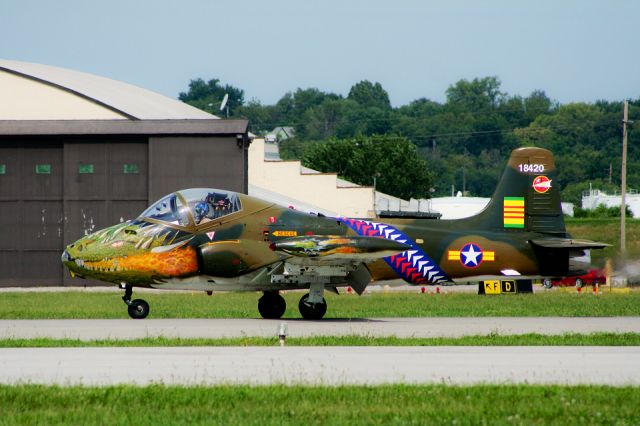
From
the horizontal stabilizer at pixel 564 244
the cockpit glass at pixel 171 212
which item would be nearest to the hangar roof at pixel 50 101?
the cockpit glass at pixel 171 212

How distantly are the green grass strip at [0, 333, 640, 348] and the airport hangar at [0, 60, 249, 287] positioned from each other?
2898 cm

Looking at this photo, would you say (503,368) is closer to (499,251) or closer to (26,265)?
(499,251)

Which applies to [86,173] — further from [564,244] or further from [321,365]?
[321,365]

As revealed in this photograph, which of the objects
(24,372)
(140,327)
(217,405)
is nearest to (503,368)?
(217,405)

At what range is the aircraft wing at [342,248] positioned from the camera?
76.8 feet

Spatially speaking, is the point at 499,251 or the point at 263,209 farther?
the point at 499,251

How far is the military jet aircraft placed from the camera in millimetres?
23906

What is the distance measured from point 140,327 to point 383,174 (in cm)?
10029

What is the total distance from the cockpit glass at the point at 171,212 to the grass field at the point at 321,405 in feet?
36.7

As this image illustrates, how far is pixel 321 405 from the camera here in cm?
1224

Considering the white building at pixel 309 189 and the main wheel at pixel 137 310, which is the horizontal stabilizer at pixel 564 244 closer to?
the main wheel at pixel 137 310

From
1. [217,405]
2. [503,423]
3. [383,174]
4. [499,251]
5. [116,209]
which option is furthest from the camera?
[383,174]

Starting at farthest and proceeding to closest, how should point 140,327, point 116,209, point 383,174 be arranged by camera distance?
1. point 383,174
2. point 116,209
3. point 140,327

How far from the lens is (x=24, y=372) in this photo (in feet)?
47.5
